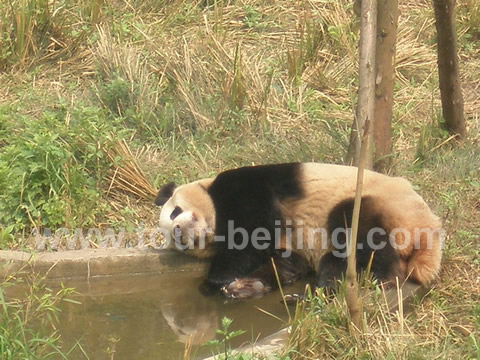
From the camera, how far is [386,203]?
5418 millimetres

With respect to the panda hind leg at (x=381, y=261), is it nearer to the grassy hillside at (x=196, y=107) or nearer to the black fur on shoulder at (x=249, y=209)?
the grassy hillside at (x=196, y=107)

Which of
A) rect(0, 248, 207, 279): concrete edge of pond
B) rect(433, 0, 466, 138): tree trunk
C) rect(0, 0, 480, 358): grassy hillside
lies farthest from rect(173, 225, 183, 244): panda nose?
rect(433, 0, 466, 138): tree trunk

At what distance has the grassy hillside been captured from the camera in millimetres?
6445

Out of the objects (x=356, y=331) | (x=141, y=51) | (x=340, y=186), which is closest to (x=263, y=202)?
(x=340, y=186)

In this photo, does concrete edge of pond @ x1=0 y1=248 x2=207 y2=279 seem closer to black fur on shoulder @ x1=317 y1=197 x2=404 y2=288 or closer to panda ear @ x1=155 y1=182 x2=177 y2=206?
panda ear @ x1=155 y1=182 x2=177 y2=206

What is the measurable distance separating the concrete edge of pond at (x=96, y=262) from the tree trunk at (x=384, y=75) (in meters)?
1.64

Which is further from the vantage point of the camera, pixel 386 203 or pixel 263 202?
pixel 263 202

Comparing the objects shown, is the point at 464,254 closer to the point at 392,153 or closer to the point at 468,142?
the point at 392,153

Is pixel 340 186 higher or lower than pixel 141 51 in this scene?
lower

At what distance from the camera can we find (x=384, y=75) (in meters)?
6.54

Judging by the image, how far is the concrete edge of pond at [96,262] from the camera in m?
5.81

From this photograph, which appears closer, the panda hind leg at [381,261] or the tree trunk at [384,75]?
the panda hind leg at [381,261]

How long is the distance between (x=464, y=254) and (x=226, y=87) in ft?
9.76

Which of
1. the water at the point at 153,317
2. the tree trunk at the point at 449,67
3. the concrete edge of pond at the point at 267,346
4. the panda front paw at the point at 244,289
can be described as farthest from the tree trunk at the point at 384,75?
the concrete edge of pond at the point at 267,346
